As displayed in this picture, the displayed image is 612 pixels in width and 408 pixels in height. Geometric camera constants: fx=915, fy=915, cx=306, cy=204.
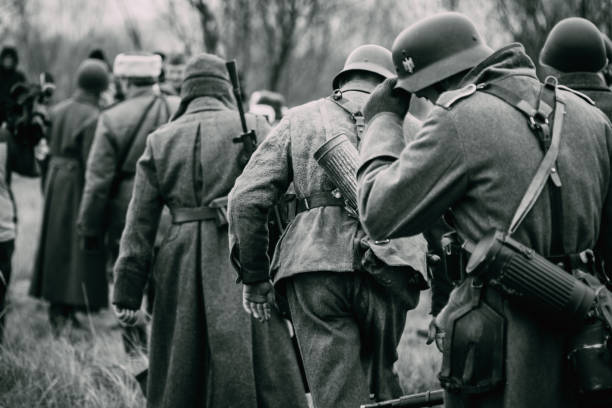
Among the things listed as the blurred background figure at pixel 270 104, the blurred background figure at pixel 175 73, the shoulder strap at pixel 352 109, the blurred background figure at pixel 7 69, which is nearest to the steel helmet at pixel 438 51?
the shoulder strap at pixel 352 109

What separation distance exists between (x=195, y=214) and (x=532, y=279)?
251cm

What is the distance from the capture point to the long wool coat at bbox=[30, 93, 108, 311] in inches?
310

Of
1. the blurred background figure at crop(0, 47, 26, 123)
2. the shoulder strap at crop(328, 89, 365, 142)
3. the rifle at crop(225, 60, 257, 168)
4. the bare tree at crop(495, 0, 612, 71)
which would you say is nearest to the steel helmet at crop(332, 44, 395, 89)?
the shoulder strap at crop(328, 89, 365, 142)

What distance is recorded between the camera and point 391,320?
390 centimetres

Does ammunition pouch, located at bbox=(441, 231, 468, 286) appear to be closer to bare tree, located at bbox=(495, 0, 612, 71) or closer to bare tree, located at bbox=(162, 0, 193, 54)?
bare tree, located at bbox=(495, 0, 612, 71)

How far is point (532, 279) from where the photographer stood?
106 inches

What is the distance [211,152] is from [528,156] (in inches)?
92.3

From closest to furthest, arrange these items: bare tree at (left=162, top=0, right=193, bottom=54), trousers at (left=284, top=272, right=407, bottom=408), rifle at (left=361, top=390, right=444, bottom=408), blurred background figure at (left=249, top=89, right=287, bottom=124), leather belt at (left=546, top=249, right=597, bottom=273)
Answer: leather belt at (left=546, top=249, right=597, bottom=273), rifle at (left=361, top=390, right=444, bottom=408), trousers at (left=284, top=272, right=407, bottom=408), blurred background figure at (left=249, top=89, right=287, bottom=124), bare tree at (left=162, top=0, right=193, bottom=54)

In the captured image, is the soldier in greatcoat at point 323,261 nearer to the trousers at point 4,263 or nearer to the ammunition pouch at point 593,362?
the ammunition pouch at point 593,362

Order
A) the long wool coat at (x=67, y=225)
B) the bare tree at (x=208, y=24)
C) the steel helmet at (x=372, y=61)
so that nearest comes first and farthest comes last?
the steel helmet at (x=372, y=61)
the long wool coat at (x=67, y=225)
the bare tree at (x=208, y=24)

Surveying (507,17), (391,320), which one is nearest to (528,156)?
(391,320)

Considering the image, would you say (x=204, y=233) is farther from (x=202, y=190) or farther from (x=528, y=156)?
(x=528, y=156)

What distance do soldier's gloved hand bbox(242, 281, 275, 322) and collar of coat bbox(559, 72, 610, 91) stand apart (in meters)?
1.92

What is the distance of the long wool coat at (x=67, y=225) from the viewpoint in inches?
310
